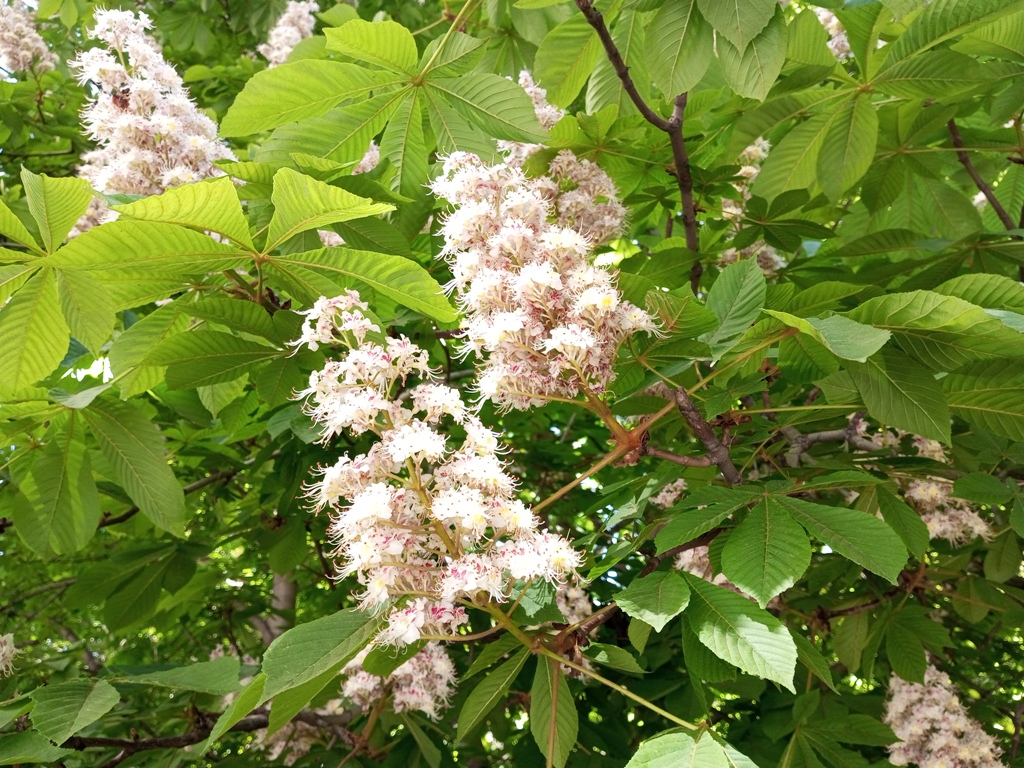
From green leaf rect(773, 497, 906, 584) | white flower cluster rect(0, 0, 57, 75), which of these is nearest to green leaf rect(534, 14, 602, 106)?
green leaf rect(773, 497, 906, 584)

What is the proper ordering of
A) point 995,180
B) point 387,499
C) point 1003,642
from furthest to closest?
point 1003,642
point 995,180
point 387,499

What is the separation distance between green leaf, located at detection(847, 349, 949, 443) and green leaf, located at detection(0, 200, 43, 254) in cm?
135

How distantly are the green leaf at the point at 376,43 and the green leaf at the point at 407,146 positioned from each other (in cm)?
11

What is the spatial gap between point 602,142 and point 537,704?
4.14 ft

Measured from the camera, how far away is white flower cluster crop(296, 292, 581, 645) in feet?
3.92

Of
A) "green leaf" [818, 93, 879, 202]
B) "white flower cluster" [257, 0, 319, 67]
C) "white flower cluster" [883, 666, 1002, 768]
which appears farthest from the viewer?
"white flower cluster" [257, 0, 319, 67]

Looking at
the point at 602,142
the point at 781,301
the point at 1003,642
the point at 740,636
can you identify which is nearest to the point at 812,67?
the point at 602,142

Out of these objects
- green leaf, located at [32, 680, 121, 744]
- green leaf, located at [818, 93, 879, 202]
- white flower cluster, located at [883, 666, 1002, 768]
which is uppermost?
green leaf, located at [818, 93, 879, 202]

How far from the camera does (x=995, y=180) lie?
10.7 feet

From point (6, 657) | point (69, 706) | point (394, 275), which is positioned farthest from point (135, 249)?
point (6, 657)

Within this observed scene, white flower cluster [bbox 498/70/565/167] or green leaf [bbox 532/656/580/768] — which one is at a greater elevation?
white flower cluster [bbox 498/70/565/167]

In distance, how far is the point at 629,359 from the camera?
1.51m

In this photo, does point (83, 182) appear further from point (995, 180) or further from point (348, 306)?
point (995, 180)

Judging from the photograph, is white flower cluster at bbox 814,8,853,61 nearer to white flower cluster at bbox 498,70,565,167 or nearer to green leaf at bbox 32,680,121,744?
A: white flower cluster at bbox 498,70,565,167
